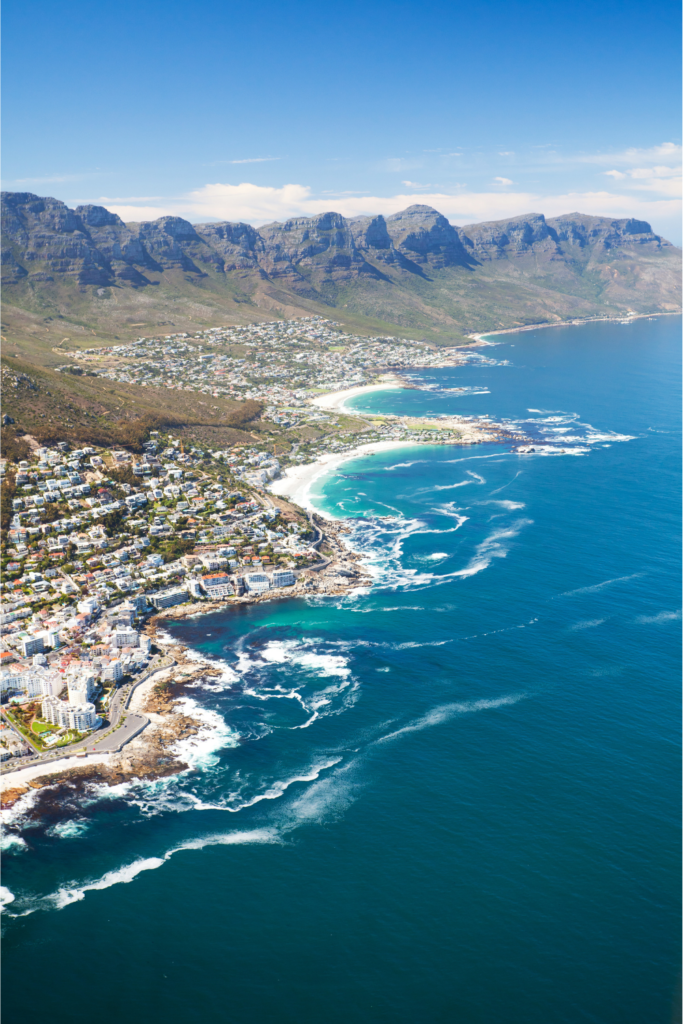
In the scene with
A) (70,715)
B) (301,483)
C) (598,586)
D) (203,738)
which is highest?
(301,483)

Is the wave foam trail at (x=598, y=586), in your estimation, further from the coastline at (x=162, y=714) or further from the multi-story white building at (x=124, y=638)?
the multi-story white building at (x=124, y=638)

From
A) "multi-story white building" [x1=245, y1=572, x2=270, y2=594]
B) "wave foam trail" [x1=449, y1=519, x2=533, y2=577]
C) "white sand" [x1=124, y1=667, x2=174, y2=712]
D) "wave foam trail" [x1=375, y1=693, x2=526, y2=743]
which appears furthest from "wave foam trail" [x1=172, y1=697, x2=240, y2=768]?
"wave foam trail" [x1=449, y1=519, x2=533, y2=577]

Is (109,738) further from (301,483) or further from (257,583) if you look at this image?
(301,483)

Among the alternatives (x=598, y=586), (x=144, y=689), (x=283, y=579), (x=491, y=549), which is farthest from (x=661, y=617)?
(x=144, y=689)

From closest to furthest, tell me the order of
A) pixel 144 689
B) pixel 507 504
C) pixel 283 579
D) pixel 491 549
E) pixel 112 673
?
1. pixel 144 689
2. pixel 112 673
3. pixel 283 579
4. pixel 491 549
5. pixel 507 504

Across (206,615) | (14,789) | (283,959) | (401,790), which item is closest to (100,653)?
(206,615)

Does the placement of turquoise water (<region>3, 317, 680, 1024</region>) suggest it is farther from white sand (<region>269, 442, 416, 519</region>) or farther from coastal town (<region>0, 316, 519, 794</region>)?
white sand (<region>269, 442, 416, 519</region>)
